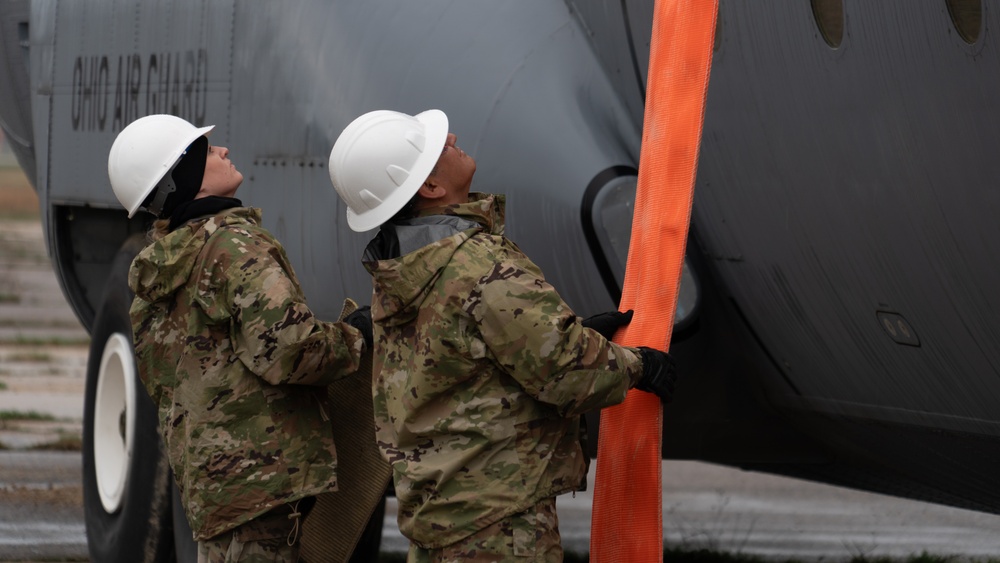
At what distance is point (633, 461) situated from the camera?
3.96 m

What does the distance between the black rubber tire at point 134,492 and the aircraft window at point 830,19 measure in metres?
3.45

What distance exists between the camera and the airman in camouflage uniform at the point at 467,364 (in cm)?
351

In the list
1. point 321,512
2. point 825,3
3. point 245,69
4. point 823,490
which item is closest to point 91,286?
point 245,69

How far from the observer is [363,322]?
4383mm

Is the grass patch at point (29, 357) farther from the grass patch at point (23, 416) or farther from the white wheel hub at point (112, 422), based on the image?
the white wheel hub at point (112, 422)

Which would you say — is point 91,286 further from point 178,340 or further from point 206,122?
point 178,340

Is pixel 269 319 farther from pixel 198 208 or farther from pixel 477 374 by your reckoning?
pixel 477 374

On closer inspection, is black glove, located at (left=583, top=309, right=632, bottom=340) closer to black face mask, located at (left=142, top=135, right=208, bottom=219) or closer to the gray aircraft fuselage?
the gray aircraft fuselage

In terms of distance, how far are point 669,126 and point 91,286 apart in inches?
169

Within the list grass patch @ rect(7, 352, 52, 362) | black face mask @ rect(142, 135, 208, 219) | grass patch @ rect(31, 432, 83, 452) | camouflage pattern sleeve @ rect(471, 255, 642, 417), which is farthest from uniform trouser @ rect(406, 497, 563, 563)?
grass patch @ rect(7, 352, 52, 362)

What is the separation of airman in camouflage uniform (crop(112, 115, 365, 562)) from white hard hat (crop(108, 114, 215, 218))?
0.18 feet

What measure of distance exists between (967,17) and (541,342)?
3.99ft

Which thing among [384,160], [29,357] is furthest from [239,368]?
[29,357]

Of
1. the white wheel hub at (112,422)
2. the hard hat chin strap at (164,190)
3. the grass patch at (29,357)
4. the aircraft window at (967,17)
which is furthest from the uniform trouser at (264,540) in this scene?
the grass patch at (29,357)
